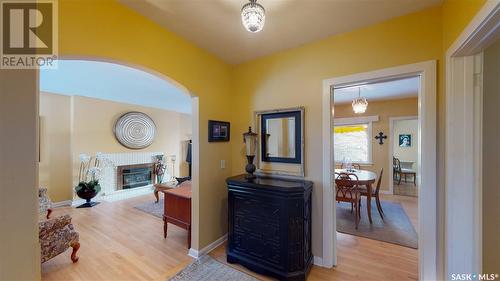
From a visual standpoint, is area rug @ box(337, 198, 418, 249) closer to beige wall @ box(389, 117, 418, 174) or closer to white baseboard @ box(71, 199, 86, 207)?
beige wall @ box(389, 117, 418, 174)

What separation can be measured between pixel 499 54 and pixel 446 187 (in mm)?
1002

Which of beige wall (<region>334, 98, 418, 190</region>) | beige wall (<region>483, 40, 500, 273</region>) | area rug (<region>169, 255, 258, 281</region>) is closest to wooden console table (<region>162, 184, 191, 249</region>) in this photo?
area rug (<region>169, 255, 258, 281</region>)

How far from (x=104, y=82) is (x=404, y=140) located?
28.2 feet

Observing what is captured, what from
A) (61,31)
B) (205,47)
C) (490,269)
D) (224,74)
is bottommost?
(490,269)

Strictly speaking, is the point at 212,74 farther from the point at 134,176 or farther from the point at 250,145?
the point at 134,176

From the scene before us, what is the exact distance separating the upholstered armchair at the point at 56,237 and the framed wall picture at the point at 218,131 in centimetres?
180

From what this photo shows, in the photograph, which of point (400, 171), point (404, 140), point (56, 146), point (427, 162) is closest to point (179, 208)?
point (427, 162)

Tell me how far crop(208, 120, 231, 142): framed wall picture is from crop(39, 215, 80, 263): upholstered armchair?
5.90 feet

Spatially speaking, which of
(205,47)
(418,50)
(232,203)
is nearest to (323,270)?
(232,203)

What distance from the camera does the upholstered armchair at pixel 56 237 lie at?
6.80ft

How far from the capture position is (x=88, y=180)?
4.72m

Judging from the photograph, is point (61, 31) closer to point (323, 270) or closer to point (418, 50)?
point (418, 50)

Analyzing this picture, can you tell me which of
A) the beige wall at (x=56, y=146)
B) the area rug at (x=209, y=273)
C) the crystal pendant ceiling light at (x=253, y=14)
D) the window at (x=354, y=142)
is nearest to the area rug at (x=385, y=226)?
the area rug at (x=209, y=273)

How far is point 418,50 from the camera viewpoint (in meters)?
1.78
